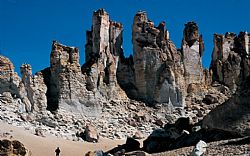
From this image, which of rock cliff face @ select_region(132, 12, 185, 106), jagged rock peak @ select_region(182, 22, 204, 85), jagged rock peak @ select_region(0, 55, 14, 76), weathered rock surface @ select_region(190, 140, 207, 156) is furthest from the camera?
jagged rock peak @ select_region(182, 22, 204, 85)

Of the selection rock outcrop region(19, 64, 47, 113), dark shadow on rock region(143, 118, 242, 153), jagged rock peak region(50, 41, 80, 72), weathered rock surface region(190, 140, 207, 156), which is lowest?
weathered rock surface region(190, 140, 207, 156)

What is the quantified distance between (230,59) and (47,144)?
2103 cm

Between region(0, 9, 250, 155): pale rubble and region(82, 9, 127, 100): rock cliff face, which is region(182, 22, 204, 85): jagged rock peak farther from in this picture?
region(82, 9, 127, 100): rock cliff face

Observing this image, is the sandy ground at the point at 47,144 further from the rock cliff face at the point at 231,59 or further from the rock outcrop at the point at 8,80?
the rock cliff face at the point at 231,59

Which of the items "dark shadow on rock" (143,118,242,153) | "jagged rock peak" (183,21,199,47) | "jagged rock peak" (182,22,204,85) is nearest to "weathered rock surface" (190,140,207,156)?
"dark shadow on rock" (143,118,242,153)

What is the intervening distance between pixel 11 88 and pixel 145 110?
10.5 meters

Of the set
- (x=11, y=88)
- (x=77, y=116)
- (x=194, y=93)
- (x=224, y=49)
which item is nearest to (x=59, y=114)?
(x=77, y=116)

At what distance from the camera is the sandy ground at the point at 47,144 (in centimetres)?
2784

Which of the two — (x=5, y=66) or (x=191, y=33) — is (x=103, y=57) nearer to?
(x=5, y=66)

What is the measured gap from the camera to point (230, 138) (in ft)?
62.2

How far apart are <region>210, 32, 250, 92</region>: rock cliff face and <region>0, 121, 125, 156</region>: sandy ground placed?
15.9 meters

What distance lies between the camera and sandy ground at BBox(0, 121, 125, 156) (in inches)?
1096

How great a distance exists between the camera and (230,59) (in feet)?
146

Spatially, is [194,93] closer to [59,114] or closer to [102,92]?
[102,92]
